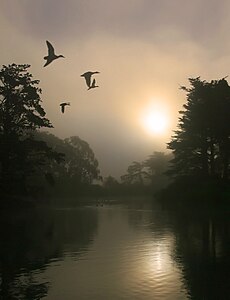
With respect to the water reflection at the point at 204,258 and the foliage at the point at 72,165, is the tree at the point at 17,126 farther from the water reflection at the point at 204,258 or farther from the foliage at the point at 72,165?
the foliage at the point at 72,165

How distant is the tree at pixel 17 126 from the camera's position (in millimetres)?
37844

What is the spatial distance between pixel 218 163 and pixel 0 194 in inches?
1004

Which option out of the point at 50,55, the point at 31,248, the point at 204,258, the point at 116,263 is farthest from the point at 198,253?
the point at 50,55

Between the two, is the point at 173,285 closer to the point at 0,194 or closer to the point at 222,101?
the point at 0,194

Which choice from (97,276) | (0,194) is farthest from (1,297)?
(0,194)

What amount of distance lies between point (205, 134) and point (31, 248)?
36.0 meters

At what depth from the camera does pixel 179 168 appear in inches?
2005

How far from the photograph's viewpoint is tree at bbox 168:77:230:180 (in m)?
48.8

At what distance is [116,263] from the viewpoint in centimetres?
1329

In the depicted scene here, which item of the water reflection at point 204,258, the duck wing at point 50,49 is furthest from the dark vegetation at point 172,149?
the duck wing at point 50,49

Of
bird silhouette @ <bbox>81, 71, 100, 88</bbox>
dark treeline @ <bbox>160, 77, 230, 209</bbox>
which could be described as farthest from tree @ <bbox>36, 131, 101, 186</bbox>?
bird silhouette @ <bbox>81, 71, 100, 88</bbox>

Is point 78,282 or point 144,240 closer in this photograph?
point 78,282

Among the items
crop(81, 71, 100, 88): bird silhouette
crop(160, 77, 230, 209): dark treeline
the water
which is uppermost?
crop(160, 77, 230, 209): dark treeline

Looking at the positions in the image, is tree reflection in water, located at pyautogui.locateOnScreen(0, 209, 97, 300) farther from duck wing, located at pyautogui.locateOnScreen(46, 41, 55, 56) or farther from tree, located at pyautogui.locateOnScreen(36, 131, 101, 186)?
tree, located at pyautogui.locateOnScreen(36, 131, 101, 186)
